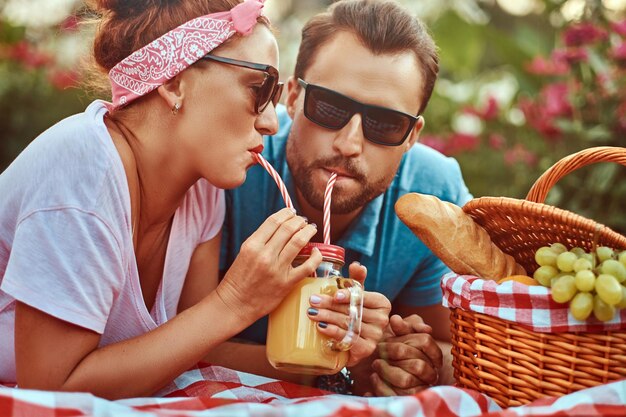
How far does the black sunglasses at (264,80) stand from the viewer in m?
1.99

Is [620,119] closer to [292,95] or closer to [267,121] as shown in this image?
[292,95]

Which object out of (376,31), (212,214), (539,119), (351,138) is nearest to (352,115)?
(351,138)

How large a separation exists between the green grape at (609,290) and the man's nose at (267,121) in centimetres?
101

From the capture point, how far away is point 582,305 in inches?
63.4

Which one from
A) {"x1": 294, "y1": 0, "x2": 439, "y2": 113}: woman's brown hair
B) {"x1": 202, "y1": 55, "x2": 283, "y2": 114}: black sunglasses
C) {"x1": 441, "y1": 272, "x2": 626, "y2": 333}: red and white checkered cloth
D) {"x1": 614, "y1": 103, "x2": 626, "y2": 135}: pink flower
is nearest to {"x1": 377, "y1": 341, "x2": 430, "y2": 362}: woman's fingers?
{"x1": 441, "y1": 272, "x2": 626, "y2": 333}: red and white checkered cloth

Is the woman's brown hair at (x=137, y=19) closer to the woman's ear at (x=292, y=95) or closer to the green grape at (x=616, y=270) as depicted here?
the woman's ear at (x=292, y=95)

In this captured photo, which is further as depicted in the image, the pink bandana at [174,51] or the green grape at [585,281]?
the pink bandana at [174,51]

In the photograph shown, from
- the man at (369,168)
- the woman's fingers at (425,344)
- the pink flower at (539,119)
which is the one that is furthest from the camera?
the pink flower at (539,119)

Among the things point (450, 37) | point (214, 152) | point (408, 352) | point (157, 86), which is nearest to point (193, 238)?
point (214, 152)

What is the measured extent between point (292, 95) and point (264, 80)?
0.74 metres

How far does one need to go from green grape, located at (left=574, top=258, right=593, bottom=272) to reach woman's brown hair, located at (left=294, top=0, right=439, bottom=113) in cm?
114

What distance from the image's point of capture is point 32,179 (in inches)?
70.2

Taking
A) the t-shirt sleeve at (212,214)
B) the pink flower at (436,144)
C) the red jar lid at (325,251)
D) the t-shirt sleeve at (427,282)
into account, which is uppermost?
the pink flower at (436,144)

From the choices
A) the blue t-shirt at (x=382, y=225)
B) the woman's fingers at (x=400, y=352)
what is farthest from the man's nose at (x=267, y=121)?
the woman's fingers at (x=400, y=352)
